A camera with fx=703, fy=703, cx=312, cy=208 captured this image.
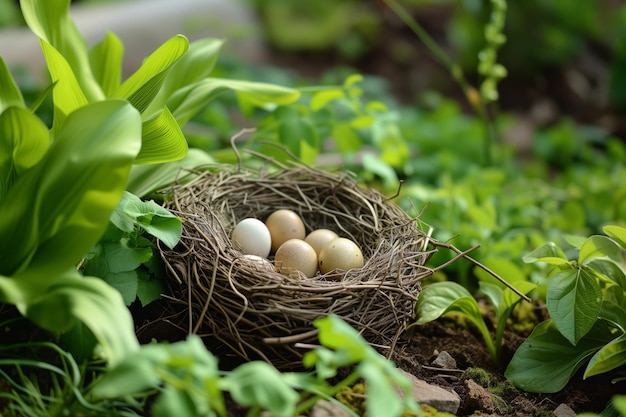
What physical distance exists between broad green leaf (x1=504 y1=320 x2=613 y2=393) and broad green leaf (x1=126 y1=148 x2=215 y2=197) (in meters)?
0.83

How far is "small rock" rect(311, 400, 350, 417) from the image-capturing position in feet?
3.75

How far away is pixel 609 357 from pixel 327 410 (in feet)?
1.78

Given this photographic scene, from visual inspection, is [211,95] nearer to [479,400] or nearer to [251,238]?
[251,238]

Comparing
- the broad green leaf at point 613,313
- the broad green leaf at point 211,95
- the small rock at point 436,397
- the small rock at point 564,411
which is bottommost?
the small rock at point 564,411

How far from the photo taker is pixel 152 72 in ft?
5.15

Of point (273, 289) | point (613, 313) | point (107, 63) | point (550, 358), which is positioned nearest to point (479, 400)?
point (550, 358)

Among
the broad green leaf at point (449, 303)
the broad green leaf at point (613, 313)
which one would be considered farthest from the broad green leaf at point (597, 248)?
the broad green leaf at point (449, 303)

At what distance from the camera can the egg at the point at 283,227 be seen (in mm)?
1582

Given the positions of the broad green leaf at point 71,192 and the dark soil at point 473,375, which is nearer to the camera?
the broad green leaf at point 71,192

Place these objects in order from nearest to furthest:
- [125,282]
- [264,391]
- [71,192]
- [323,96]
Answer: [264,391]
[71,192]
[125,282]
[323,96]

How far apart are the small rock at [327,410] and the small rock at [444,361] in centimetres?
34

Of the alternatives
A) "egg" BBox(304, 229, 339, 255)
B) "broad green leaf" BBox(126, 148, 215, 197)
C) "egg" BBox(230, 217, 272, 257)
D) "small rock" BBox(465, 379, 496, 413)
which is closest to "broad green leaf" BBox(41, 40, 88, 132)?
"broad green leaf" BBox(126, 148, 215, 197)

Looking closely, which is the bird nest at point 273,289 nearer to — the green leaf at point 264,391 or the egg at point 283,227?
the egg at point 283,227

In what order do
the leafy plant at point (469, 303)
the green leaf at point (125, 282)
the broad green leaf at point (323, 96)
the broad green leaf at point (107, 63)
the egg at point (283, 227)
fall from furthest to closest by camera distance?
1. the broad green leaf at point (323, 96)
2. the broad green leaf at point (107, 63)
3. the egg at point (283, 227)
4. the leafy plant at point (469, 303)
5. the green leaf at point (125, 282)
